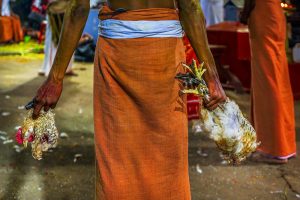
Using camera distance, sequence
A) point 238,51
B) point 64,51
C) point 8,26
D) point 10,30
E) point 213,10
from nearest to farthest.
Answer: point 64,51 → point 238,51 → point 213,10 → point 8,26 → point 10,30

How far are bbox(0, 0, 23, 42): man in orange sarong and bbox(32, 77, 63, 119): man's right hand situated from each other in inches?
557

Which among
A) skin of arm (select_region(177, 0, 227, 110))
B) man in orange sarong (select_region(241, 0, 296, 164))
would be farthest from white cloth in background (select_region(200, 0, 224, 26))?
skin of arm (select_region(177, 0, 227, 110))

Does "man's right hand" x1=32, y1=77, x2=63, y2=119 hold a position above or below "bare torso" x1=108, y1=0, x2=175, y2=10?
below

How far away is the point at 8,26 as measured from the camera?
53.5 feet

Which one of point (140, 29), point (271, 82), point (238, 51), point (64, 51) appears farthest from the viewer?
point (238, 51)

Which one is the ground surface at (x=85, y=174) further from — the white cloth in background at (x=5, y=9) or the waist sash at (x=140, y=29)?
the white cloth in background at (x=5, y=9)

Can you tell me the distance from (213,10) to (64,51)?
10.2 metres

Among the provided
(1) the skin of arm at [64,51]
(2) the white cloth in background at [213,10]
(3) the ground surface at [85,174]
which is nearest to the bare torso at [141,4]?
(1) the skin of arm at [64,51]

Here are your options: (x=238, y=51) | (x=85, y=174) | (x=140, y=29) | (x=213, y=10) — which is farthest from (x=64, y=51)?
(x=213, y=10)

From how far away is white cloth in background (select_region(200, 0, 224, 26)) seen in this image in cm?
1225

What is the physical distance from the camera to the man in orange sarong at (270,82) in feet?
14.3

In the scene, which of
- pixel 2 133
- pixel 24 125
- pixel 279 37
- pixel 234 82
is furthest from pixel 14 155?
pixel 234 82

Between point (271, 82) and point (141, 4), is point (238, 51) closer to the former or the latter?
point (271, 82)

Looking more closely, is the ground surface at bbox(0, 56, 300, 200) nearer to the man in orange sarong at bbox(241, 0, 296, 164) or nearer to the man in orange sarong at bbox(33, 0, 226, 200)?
the man in orange sarong at bbox(241, 0, 296, 164)
